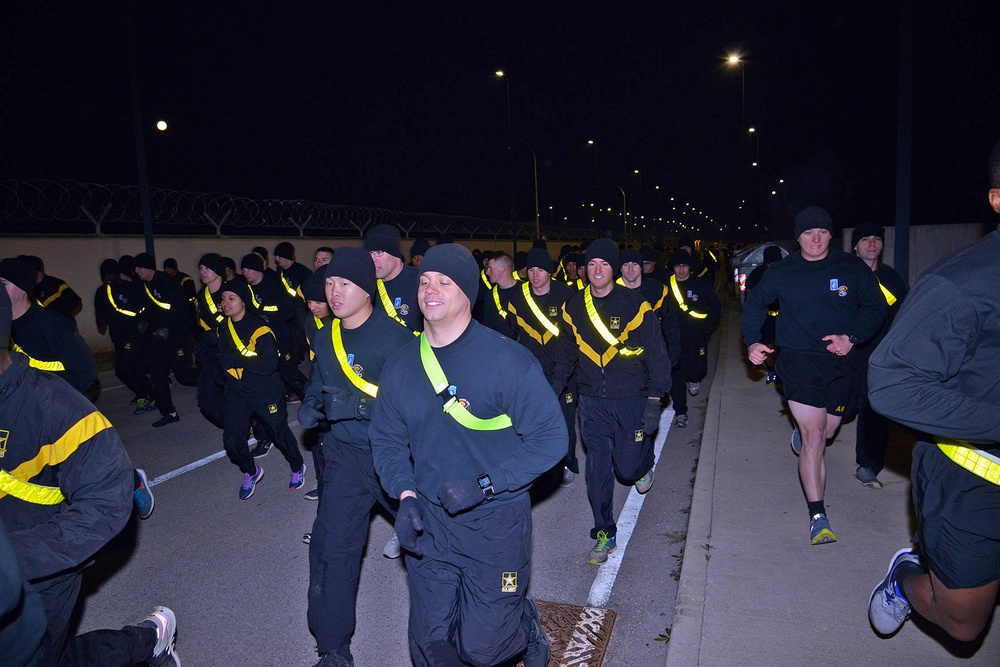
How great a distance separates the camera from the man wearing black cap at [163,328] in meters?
9.50

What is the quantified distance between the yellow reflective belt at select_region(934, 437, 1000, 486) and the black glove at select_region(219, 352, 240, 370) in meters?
5.37

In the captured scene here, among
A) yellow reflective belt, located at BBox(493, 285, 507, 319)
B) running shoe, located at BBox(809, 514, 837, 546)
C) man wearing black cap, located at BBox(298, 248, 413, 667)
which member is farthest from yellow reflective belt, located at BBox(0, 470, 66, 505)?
yellow reflective belt, located at BBox(493, 285, 507, 319)

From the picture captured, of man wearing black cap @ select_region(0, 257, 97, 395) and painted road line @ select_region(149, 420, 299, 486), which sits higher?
man wearing black cap @ select_region(0, 257, 97, 395)

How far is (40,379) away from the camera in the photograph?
2.75 meters

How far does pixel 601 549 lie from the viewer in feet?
16.8

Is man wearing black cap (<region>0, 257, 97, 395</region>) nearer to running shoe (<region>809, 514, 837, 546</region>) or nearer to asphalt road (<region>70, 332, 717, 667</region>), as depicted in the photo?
asphalt road (<region>70, 332, 717, 667</region>)

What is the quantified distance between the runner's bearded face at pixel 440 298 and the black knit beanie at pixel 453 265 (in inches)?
0.8

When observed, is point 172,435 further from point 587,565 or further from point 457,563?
point 457,563

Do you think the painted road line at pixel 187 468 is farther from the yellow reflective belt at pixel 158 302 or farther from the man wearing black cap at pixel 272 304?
the yellow reflective belt at pixel 158 302

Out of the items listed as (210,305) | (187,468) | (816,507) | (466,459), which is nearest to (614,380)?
(816,507)

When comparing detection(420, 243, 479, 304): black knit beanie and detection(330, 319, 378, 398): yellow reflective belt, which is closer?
detection(420, 243, 479, 304): black knit beanie

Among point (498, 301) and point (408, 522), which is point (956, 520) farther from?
point (498, 301)

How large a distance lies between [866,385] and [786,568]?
1.67 metres

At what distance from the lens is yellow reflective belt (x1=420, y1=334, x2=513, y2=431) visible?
3.04 meters
